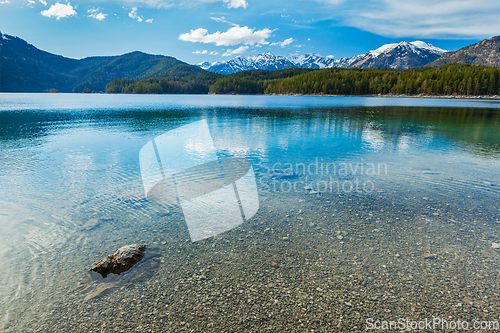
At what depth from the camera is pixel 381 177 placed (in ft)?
50.9

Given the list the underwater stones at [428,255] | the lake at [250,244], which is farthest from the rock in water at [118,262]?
the underwater stones at [428,255]

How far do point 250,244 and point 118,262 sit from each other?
13.3 ft

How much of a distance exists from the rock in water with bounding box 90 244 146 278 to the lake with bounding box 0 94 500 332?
0.20 m

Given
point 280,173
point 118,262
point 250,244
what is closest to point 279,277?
point 250,244

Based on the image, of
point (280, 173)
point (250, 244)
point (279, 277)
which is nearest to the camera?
point (279, 277)

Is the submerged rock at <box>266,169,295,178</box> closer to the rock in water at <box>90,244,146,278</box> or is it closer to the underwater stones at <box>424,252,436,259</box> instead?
the underwater stones at <box>424,252,436,259</box>

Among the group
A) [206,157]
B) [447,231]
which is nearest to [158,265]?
[447,231]

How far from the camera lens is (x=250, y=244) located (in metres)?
8.44

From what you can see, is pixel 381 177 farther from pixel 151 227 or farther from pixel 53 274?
pixel 53 274

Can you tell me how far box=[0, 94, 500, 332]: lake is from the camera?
5.66m

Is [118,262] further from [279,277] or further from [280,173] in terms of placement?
[280,173]

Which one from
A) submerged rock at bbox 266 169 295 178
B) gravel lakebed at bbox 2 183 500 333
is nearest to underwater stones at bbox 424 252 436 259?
gravel lakebed at bbox 2 183 500 333

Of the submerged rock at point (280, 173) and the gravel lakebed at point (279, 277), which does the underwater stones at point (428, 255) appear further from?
the submerged rock at point (280, 173)

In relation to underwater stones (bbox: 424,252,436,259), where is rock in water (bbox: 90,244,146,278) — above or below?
above
